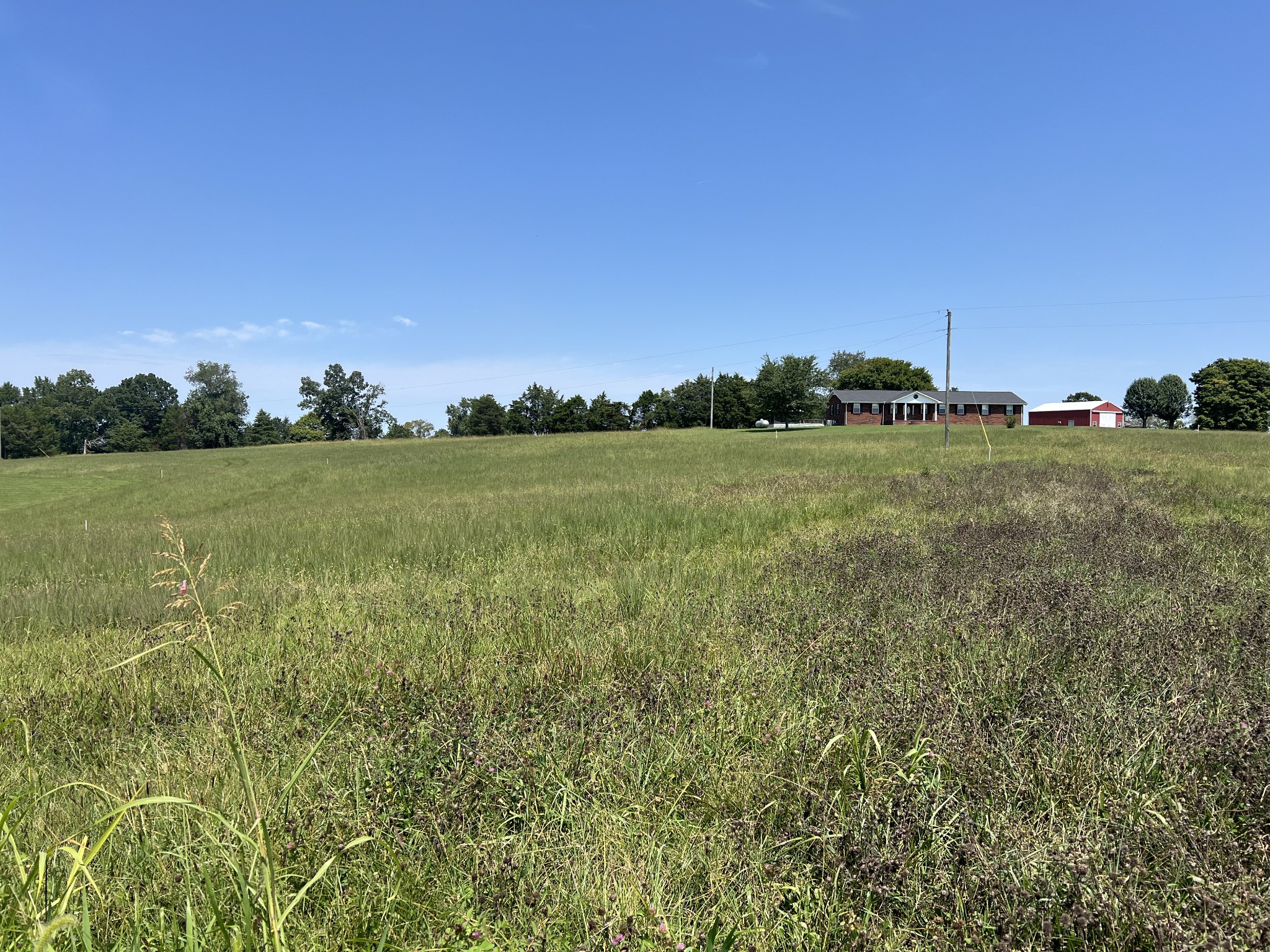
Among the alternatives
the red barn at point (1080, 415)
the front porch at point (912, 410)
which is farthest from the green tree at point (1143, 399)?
the front porch at point (912, 410)

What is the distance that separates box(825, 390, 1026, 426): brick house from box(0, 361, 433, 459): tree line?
80452mm

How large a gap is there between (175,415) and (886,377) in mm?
132079

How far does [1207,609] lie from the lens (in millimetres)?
4762

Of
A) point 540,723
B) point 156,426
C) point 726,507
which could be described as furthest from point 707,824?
point 156,426

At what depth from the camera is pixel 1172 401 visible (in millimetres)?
117375

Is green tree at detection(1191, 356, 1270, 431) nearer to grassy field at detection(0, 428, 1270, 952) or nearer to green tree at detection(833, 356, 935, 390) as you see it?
green tree at detection(833, 356, 935, 390)

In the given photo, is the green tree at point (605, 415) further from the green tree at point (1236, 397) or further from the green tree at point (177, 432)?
the green tree at point (1236, 397)

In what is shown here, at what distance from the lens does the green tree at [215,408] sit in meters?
111

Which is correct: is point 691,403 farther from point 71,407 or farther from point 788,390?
point 71,407

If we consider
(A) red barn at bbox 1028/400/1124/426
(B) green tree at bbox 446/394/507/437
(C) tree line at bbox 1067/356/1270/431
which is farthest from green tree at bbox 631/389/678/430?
(C) tree line at bbox 1067/356/1270/431

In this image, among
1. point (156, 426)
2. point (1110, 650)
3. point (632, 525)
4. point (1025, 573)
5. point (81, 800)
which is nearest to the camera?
point (81, 800)

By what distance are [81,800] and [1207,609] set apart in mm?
7116

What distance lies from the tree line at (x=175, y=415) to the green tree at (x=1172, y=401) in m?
142

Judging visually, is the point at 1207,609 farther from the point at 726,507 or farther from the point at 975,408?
the point at 975,408
